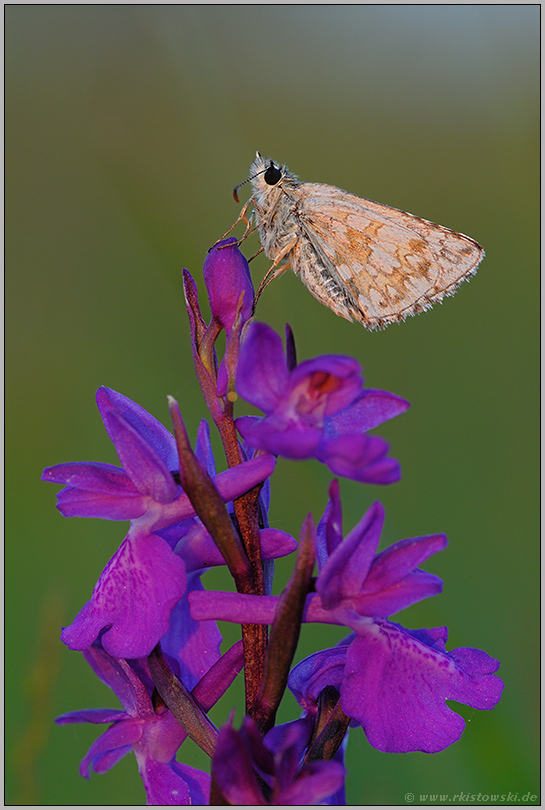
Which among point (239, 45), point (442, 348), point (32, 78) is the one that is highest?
point (239, 45)

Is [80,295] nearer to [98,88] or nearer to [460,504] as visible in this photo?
[98,88]

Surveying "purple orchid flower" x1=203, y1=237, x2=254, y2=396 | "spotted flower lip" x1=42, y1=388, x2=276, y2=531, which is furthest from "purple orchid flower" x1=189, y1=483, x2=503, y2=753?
"purple orchid flower" x1=203, y1=237, x2=254, y2=396

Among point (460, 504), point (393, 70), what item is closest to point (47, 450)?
point (460, 504)

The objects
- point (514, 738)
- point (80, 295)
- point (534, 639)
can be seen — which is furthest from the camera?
point (80, 295)

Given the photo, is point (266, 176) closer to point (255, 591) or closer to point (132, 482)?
point (132, 482)

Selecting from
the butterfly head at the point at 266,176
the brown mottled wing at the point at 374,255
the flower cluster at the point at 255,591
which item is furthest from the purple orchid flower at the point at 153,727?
the butterfly head at the point at 266,176

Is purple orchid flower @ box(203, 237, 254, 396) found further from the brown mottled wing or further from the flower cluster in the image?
the brown mottled wing

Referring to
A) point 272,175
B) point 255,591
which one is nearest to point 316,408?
point 255,591
